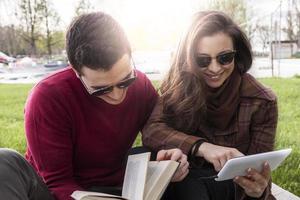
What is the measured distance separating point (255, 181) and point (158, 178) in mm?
423

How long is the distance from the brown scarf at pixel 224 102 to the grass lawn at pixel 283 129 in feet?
1.64

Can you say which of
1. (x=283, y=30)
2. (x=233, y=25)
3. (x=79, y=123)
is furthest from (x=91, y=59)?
(x=283, y=30)

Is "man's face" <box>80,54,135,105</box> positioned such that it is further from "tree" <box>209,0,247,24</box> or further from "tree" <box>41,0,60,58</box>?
"tree" <box>41,0,60,58</box>

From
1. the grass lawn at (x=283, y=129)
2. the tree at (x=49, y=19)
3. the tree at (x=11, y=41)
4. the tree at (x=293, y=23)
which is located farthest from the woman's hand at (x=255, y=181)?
the tree at (x=293, y=23)

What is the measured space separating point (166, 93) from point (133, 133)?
0.83 feet

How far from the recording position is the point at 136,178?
5.50ft

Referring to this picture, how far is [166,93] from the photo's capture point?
2.16 meters

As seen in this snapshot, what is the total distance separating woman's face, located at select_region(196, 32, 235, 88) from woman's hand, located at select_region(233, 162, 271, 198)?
0.49m

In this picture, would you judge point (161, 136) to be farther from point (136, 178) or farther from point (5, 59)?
point (5, 59)

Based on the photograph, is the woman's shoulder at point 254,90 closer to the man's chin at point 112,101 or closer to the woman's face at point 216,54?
the woman's face at point 216,54

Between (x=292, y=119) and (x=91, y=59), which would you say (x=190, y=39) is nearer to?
(x=91, y=59)

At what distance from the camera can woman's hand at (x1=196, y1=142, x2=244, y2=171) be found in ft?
5.90

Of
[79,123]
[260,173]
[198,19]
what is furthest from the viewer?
[198,19]

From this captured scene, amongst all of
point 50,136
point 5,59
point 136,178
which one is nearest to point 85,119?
point 50,136
